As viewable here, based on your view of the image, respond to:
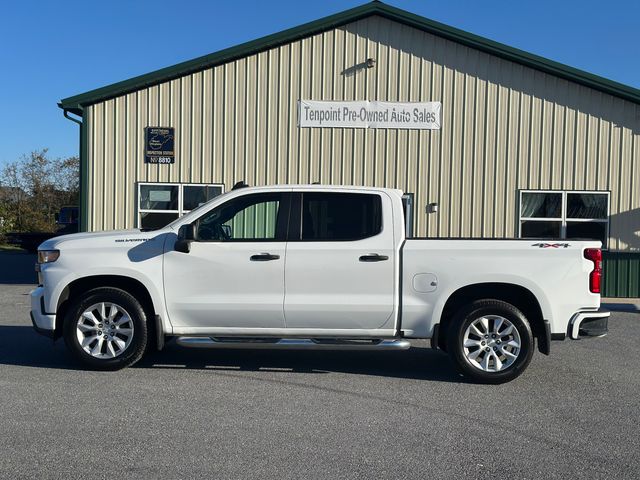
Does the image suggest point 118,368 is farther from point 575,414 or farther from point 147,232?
point 575,414

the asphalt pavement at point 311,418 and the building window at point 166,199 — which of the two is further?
the building window at point 166,199

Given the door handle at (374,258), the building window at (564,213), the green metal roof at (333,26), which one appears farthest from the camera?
the building window at (564,213)

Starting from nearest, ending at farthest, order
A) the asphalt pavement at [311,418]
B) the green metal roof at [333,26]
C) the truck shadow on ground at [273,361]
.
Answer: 1. the asphalt pavement at [311,418]
2. the truck shadow on ground at [273,361]
3. the green metal roof at [333,26]

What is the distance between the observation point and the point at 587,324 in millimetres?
6414

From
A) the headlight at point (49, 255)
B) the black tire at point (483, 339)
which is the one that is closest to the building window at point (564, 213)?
the black tire at point (483, 339)

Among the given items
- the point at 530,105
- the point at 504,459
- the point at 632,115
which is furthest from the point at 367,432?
the point at 632,115

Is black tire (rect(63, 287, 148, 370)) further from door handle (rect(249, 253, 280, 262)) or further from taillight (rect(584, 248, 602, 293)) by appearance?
taillight (rect(584, 248, 602, 293))

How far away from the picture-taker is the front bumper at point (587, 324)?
6.38 metres

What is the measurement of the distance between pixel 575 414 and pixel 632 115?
10.4 m

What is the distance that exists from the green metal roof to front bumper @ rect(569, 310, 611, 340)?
28.6 ft

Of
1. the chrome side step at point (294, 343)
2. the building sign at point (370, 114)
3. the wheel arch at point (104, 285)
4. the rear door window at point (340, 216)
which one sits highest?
the building sign at point (370, 114)

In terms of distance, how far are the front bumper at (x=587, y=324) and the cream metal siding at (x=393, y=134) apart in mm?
7649

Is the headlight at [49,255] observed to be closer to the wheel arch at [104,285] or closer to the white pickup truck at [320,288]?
the white pickup truck at [320,288]

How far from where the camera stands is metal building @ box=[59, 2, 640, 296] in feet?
45.5
